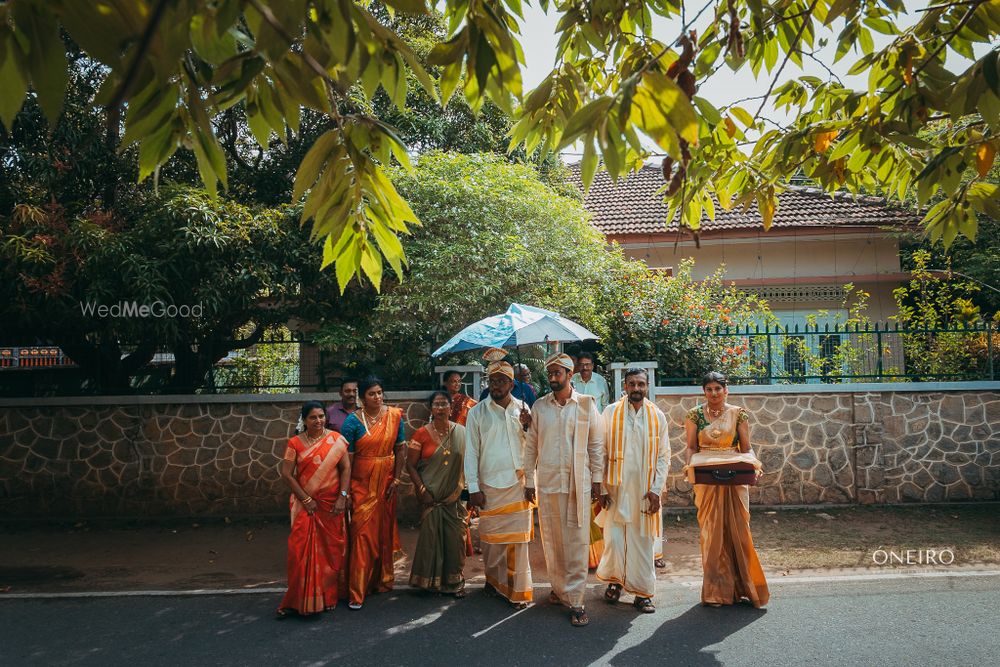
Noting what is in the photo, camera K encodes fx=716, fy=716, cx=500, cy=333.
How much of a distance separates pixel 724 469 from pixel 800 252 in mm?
10389

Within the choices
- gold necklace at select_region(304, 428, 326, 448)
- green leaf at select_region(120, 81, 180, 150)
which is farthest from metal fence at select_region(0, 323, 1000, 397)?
green leaf at select_region(120, 81, 180, 150)

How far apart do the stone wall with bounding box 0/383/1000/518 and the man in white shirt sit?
0.90 meters

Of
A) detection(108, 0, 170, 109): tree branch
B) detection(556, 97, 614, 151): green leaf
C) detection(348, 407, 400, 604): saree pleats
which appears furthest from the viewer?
detection(348, 407, 400, 604): saree pleats

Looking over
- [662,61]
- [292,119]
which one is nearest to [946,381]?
[662,61]

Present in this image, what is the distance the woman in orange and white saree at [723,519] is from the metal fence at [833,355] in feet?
10.4

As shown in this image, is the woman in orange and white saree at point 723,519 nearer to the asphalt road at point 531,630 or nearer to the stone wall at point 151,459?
the asphalt road at point 531,630

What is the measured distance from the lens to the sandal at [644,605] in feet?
18.0

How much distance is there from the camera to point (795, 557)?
273 inches

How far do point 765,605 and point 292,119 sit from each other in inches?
201

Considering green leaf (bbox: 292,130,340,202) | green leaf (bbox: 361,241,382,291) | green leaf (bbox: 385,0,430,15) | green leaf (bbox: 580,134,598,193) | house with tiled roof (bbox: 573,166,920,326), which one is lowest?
green leaf (bbox: 361,241,382,291)

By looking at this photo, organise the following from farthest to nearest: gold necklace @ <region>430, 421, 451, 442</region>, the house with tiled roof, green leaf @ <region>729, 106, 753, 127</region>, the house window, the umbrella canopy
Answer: the house with tiled roof
the house window
the umbrella canopy
gold necklace @ <region>430, 421, 451, 442</region>
green leaf @ <region>729, 106, 753, 127</region>

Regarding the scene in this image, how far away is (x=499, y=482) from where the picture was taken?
5.96 metres

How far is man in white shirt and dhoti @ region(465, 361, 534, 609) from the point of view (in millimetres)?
5862

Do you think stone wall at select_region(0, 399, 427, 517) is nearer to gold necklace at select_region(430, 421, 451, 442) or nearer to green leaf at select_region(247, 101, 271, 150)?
gold necklace at select_region(430, 421, 451, 442)
